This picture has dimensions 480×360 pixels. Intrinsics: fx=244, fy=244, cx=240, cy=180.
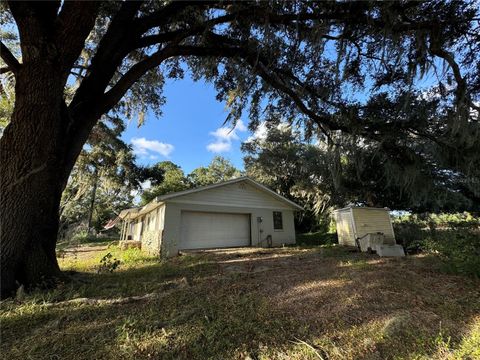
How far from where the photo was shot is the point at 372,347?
2.43 meters

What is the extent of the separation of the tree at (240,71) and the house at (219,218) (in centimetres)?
583

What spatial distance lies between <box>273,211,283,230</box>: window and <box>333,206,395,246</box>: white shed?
122 inches

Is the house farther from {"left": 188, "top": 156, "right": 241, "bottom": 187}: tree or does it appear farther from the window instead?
{"left": 188, "top": 156, "right": 241, "bottom": 187}: tree

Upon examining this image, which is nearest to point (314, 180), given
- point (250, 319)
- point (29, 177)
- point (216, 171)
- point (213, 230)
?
point (213, 230)

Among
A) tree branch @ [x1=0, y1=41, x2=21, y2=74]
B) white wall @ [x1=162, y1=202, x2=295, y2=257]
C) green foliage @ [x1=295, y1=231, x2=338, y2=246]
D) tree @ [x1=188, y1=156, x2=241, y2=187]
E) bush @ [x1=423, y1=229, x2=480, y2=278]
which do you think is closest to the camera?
tree branch @ [x1=0, y1=41, x2=21, y2=74]

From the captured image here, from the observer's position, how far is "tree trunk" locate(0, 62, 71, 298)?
140 inches

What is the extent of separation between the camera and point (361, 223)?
11.5 meters

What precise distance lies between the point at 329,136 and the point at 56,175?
5659mm

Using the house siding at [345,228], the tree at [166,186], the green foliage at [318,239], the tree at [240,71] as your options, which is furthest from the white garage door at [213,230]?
the tree at [166,186]

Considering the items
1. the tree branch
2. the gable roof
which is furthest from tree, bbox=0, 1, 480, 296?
the gable roof

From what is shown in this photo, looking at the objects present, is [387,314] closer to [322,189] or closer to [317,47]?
[317,47]

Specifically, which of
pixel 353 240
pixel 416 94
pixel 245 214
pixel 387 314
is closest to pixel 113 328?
pixel 387 314

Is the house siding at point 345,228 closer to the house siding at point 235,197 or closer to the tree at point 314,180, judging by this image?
the tree at point 314,180

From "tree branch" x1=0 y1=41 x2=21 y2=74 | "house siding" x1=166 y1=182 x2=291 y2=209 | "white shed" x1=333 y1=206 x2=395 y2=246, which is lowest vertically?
"white shed" x1=333 y1=206 x2=395 y2=246
